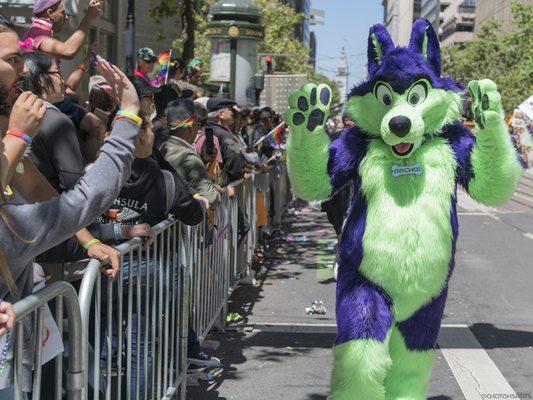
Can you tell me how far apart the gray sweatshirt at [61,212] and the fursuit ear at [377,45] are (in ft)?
7.55

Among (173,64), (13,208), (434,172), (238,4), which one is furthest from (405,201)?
Answer: (238,4)

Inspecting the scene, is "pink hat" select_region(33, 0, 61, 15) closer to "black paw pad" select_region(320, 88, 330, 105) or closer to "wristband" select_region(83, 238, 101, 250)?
"black paw pad" select_region(320, 88, 330, 105)

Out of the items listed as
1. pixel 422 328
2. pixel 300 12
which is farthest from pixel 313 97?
pixel 300 12

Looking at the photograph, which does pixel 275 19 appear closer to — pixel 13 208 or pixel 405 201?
pixel 405 201

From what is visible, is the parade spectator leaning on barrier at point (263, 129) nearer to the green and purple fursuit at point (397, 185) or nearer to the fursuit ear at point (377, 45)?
the fursuit ear at point (377, 45)

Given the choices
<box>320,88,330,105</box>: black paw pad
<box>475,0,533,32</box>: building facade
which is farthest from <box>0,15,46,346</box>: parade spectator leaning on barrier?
<box>475,0,533,32</box>: building facade

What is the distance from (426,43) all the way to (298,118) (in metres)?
0.87

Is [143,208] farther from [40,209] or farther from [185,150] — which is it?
[40,209]

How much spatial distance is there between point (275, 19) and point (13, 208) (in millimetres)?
30634

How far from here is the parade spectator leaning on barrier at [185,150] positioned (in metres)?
5.27

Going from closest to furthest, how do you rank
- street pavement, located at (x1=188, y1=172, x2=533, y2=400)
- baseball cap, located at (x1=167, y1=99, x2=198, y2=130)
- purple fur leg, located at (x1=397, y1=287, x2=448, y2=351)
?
1. purple fur leg, located at (x1=397, y1=287, x2=448, y2=351)
2. street pavement, located at (x1=188, y1=172, x2=533, y2=400)
3. baseball cap, located at (x1=167, y1=99, x2=198, y2=130)

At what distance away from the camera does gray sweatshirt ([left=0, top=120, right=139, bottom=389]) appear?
222 centimetres

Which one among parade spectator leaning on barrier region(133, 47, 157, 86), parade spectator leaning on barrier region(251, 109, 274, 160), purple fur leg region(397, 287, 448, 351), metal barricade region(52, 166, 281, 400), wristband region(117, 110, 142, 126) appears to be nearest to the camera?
wristband region(117, 110, 142, 126)

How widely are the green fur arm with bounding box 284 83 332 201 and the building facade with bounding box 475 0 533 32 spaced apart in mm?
67247
